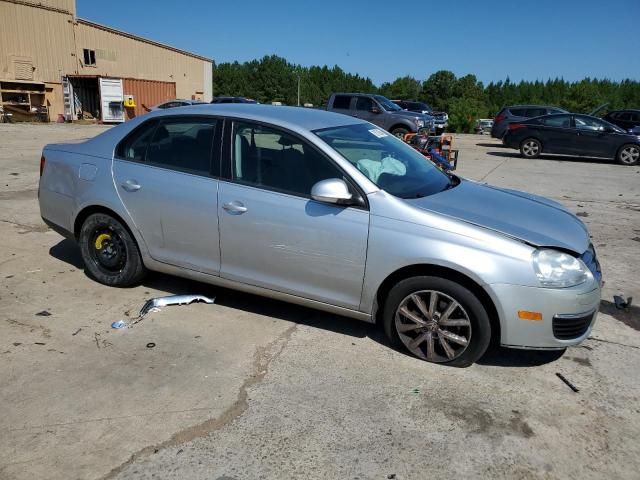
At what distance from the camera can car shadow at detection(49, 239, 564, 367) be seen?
A: 3664 millimetres

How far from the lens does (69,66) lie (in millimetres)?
32625

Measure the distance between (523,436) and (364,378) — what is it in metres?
0.97

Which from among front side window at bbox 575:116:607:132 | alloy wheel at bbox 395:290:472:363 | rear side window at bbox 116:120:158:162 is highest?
front side window at bbox 575:116:607:132

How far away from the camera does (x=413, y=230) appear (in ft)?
10.9

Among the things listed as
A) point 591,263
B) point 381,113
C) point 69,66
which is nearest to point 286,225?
point 591,263

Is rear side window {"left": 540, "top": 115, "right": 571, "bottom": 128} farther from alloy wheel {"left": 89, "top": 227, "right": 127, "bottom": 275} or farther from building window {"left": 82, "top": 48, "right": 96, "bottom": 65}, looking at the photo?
building window {"left": 82, "top": 48, "right": 96, "bottom": 65}

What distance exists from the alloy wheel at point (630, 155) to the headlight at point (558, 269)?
15204 mm

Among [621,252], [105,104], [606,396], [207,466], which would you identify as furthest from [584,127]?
[105,104]

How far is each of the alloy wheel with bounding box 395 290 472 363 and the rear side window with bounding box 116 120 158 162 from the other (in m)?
2.45

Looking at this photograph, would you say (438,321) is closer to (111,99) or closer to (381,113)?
(381,113)

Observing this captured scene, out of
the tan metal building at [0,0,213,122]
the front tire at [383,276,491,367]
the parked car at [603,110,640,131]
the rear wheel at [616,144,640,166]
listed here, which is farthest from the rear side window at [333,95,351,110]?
the tan metal building at [0,0,213,122]

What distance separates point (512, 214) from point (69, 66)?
35.0 m

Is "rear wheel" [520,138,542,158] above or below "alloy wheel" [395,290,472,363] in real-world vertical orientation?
above

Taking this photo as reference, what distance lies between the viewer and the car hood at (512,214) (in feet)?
10.9
